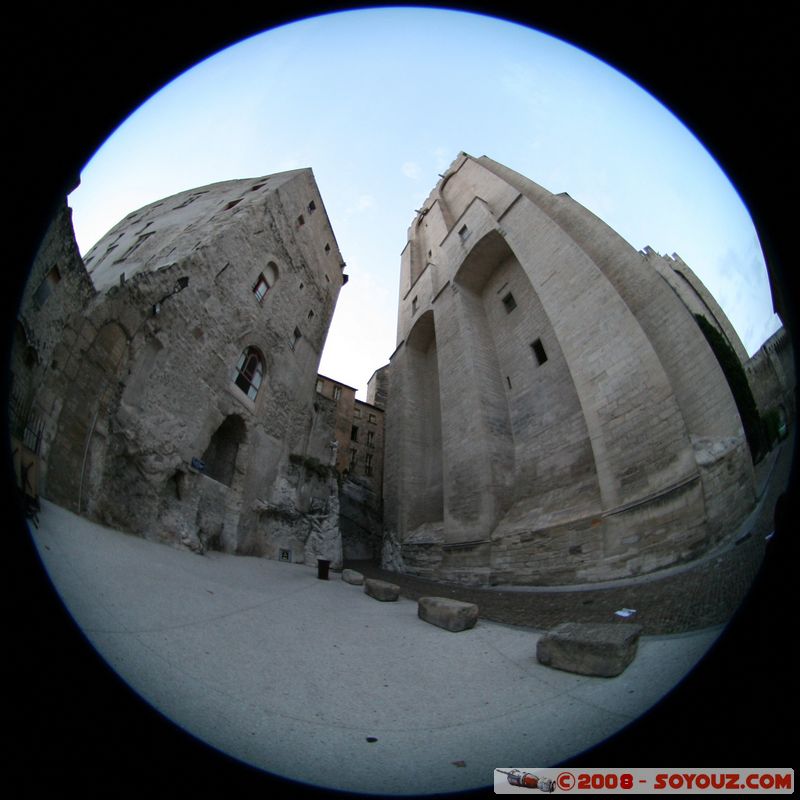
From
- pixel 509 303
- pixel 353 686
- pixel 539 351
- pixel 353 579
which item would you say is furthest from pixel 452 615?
pixel 509 303

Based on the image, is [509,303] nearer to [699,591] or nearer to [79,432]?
[699,591]

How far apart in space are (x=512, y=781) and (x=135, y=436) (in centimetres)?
550

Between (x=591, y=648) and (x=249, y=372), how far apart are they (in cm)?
858

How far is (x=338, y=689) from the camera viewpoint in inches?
56.7

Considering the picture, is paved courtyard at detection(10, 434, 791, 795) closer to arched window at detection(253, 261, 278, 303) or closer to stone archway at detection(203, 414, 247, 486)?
stone archway at detection(203, 414, 247, 486)

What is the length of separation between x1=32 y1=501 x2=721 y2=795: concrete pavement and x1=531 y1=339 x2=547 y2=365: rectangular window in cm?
845

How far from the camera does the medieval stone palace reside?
5.93 ft

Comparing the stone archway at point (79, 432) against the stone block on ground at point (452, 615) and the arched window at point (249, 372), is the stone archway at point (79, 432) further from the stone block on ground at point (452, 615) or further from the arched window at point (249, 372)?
the arched window at point (249, 372)

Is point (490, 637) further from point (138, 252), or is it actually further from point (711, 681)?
point (138, 252)

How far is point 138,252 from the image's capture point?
6.37 metres

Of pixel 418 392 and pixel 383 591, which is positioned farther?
pixel 418 392

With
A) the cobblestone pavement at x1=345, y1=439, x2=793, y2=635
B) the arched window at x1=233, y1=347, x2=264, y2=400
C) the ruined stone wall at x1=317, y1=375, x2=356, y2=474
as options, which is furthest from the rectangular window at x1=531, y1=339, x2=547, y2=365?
the ruined stone wall at x1=317, y1=375, x2=356, y2=474

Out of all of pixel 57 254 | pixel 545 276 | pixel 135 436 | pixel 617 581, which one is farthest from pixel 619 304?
pixel 135 436

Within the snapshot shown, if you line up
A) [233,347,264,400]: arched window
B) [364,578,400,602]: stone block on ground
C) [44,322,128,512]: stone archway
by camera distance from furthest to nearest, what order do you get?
1. [233,347,264,400]: arched window
2. [364,578,400,602]: stone block on ground
3. [44,322,128,512]: stone archway
